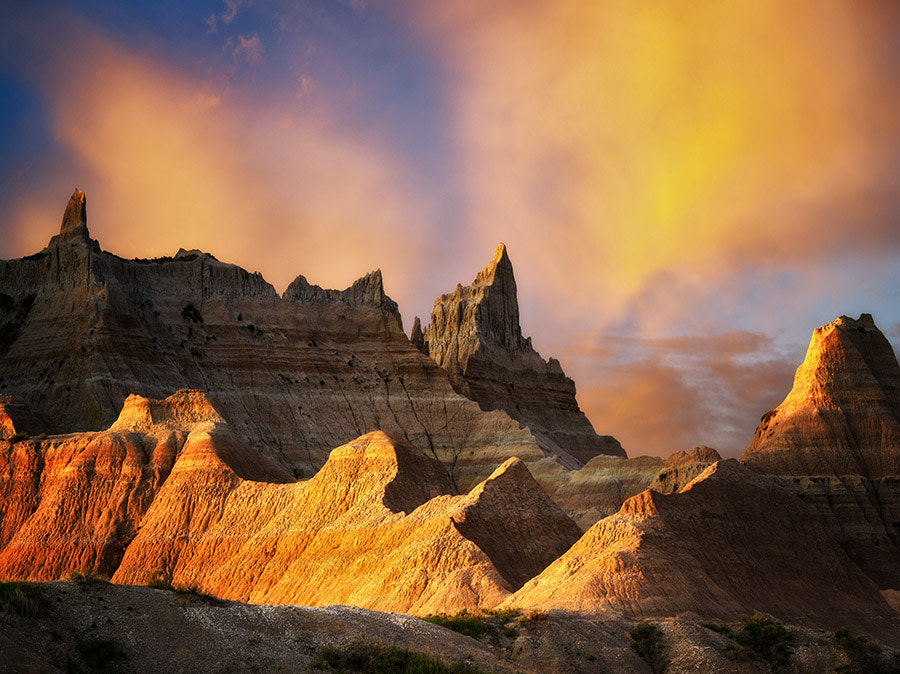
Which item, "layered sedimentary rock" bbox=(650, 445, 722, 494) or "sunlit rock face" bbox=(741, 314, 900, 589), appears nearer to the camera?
"layered sedimentary rock" bbox=(650, 445, 722, 494)

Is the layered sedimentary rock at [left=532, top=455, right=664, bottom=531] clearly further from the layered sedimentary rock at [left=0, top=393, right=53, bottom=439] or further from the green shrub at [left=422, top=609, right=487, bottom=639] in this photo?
the green shrub at [left=422, top=609, right=487, bottom=639]

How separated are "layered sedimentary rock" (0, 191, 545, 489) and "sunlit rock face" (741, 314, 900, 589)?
27.7m

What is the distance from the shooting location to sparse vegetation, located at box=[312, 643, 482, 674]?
3017 centimetres

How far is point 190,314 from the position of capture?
130 m

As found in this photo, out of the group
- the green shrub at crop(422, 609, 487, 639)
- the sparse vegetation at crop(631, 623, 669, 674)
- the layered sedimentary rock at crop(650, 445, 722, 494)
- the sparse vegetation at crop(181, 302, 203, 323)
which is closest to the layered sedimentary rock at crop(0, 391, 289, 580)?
the layered sedimentary rock at crop(650, 445, 722, 494)

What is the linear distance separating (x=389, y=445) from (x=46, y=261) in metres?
69.6

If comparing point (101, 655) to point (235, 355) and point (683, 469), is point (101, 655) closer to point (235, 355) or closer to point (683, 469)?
point (683, 469)

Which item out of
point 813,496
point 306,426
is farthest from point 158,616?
point 306,426

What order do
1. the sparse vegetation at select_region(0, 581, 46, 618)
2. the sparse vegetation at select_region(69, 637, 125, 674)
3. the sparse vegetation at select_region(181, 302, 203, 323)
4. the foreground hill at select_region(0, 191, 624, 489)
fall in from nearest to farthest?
the sparse vegetation at select_region(69, 637, 125, 674) < the sparse vegetation at select_region(0, 581, 46, 618) < the foreground hill at select_region(0, 191, 624, 489) < the sparse vegetation at select_region(181, 302, 203, 323)

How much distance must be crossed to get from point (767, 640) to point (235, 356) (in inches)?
3680

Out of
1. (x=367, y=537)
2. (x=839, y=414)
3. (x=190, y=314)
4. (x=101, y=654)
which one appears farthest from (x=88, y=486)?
(x=839, y=414)

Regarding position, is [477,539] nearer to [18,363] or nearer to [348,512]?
[348,512]

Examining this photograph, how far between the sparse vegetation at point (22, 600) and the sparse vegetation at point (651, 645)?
22.5m

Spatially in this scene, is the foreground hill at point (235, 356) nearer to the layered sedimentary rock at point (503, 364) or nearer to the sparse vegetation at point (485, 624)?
the layered sedimentary rock at point (503, 364)
